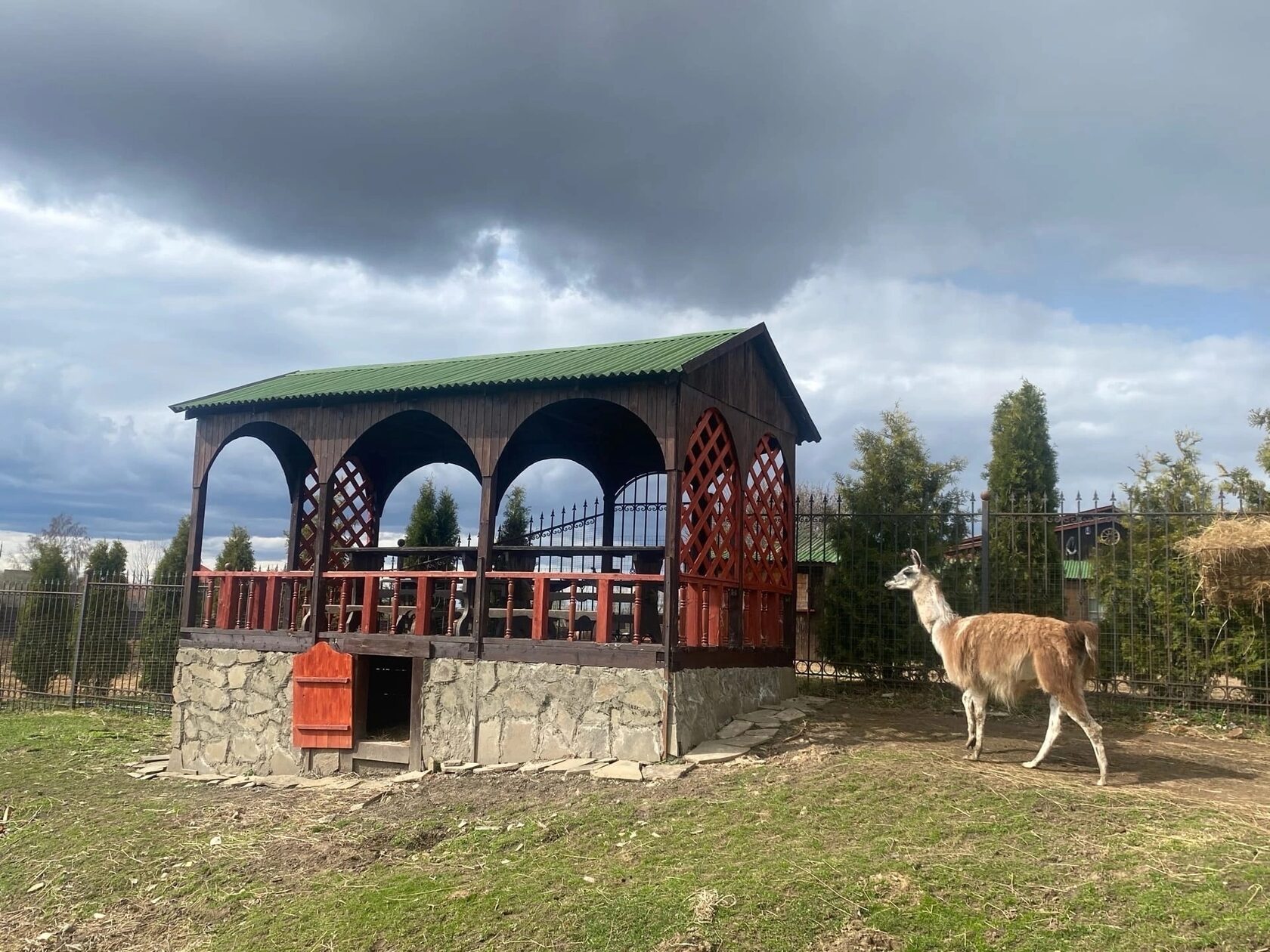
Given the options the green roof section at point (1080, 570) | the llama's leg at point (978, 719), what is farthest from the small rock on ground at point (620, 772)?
the green roof section at point (1080, 570)

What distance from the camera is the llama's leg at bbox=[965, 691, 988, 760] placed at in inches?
320

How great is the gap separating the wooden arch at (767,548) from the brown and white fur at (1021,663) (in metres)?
2.66

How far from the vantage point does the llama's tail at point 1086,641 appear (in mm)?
7734

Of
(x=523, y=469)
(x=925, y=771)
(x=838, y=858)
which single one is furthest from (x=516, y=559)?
(x=838, y=858)

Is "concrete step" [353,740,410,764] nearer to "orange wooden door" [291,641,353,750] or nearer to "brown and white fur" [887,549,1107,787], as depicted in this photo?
"orange wooden door" [291,641,353,750]

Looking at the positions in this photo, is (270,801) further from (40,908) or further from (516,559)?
(516,559)

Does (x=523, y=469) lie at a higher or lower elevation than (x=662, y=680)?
higher

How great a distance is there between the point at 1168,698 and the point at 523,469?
28.6ft

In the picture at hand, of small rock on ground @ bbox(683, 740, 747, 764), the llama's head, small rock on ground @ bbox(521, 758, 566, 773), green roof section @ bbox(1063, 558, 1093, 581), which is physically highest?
green roof section @ bbox(1063, 558, 1093, 581)

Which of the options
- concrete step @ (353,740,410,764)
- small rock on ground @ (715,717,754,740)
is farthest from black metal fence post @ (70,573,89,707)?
small rock on ground @ (715,717,754,740)

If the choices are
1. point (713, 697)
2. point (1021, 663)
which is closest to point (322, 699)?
point (713, 697)

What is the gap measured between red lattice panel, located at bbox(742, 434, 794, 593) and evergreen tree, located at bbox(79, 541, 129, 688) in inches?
433

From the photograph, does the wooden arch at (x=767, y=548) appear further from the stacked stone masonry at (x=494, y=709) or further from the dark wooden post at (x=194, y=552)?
the dark wooden post at (x=194, y=552)

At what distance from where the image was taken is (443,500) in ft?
69.4
